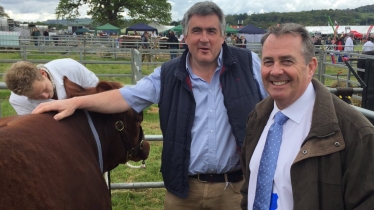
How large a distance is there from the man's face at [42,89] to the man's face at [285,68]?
137 centimetres

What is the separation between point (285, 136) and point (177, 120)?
0.83 metres

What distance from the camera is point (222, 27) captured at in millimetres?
2447

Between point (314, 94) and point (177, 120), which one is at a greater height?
point (314, 94)

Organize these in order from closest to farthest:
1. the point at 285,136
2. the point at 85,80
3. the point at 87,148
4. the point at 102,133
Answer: the point at 285,136, the point at 87,148, the point at 102,133, the point at 85,80

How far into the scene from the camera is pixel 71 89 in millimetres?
2424

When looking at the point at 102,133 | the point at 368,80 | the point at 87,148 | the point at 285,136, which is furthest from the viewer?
the point at 368,80

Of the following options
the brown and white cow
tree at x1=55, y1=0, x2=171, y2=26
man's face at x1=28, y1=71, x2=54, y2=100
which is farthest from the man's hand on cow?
tree at x1=55, y1=0, x2=171, y2=26

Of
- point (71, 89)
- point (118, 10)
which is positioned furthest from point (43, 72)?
point (118, 10)

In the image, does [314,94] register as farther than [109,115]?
No

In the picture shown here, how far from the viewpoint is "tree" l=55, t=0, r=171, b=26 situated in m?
42.4

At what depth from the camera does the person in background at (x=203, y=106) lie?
7.83ft

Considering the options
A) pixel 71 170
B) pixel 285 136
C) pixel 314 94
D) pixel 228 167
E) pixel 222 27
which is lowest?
pixel 228 167

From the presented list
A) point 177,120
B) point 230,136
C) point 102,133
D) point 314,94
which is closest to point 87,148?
point 102,133

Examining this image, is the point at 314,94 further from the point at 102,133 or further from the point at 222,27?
the point at 102,133
